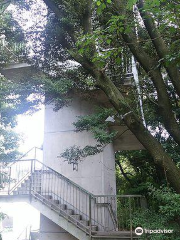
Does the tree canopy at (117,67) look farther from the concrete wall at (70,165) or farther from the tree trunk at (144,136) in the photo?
the concrete wall at (70,165)

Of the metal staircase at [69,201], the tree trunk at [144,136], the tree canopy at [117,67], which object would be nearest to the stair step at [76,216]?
the metal staircase at [69,201]

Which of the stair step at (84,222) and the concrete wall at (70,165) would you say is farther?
the concrete wall at (70,165)

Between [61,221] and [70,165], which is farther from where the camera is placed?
[70,165]

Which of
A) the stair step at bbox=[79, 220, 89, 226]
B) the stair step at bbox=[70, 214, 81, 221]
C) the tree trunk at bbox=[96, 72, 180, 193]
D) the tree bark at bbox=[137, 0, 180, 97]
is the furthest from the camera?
the stair step at bbox=[70, 214, 81, 221]

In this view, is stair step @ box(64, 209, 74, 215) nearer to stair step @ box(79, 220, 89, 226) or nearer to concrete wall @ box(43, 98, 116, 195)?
stair step @ box(79, 220, 89, 226)

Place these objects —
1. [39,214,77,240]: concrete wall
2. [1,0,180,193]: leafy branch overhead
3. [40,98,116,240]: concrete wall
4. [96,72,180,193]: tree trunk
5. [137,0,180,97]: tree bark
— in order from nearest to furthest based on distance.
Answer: [1,0,180,193]: leafy branch overhead
[96,72,180,193]: tree trunk
[137,0,180,97]: tree bark
[39,214,77,240]: concrete wall
[40,98,116,240]: concrete wall

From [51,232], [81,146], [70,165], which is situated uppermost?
[81,146]

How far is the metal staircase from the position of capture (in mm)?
5964

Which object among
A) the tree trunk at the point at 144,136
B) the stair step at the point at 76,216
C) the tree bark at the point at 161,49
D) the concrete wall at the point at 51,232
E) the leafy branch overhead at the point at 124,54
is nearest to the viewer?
the leafy branch overhead at the point at 124,54

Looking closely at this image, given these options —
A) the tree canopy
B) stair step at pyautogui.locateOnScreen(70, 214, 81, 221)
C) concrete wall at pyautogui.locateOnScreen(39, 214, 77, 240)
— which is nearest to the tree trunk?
the tree canopy

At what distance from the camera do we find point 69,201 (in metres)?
7.05

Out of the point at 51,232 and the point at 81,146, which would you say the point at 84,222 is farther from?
the point at 81,146

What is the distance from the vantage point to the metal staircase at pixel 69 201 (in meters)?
5.96

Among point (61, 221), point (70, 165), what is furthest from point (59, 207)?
point (70, 165)
